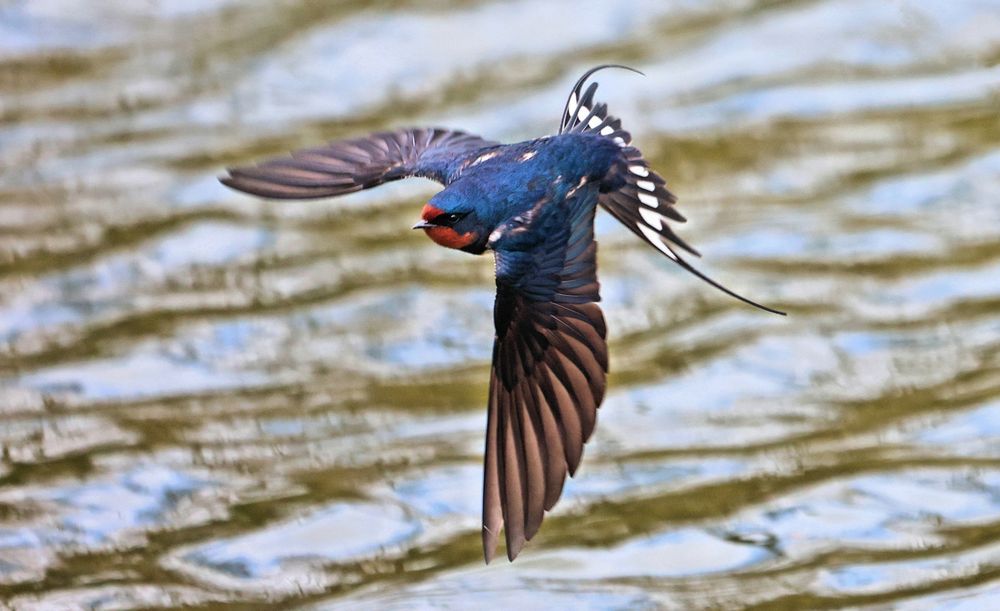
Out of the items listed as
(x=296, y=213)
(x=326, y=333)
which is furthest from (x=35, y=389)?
(x=296, y=213)

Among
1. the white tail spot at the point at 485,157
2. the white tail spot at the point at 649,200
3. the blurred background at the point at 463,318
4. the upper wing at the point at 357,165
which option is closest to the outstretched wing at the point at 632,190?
the white tail spot at the point at 649,200

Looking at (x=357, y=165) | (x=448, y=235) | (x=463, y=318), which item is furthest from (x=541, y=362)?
(x=463, y=318)

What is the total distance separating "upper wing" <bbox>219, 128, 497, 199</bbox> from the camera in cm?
377

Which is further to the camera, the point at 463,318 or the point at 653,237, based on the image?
the point at 463,318

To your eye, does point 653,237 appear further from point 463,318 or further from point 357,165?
point 463,318

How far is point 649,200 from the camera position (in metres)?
3.35

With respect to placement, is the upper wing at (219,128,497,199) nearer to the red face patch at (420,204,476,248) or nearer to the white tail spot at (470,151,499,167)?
the white tail spot at (470,151,499,167)

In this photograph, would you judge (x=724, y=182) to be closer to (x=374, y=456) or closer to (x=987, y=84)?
(x=987, y=84)

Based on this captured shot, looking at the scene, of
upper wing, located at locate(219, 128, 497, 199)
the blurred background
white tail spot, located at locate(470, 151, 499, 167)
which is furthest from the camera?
the blurred background

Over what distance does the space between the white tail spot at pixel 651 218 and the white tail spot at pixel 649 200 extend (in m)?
0.01

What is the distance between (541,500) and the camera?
3.25m

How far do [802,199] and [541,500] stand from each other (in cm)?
271

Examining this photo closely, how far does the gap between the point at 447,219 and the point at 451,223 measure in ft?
0.04

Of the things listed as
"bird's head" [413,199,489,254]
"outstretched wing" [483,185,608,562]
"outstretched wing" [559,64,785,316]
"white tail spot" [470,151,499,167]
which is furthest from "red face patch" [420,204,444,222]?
"outstretched wing" [559,64,785,316]
